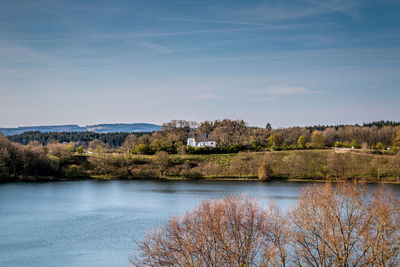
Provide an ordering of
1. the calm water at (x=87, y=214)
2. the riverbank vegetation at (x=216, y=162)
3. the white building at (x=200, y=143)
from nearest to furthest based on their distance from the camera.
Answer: the calm water at (x=87, y=214) → the riverbank vegetation at (x=216, y=162) → the white building at (x=200, y=143)

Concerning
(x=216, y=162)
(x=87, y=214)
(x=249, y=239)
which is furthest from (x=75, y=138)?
(x=249, y=239)

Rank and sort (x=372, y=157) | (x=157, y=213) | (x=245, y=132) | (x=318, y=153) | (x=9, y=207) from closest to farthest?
(x=157, y=213)
(x=9, y=207)
(x=372, y=157)
(x=318, y=153)
(x=245, y=132)

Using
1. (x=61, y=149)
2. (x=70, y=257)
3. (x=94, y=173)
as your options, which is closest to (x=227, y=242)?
(x=70, y=257)

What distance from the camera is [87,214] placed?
35938 millimetres

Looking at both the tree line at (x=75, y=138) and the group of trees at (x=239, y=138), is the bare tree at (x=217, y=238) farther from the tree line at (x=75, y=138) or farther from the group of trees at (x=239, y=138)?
the tree line at (x=75, y=138)

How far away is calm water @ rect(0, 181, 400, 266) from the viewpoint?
936 inches

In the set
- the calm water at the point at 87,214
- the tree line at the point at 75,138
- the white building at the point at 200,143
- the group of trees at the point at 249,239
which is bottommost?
the calm water at the point at 87,214

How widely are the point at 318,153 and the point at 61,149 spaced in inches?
1868

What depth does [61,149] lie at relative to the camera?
2876 inches

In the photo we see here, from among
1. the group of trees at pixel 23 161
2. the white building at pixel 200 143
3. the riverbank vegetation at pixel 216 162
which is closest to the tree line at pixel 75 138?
the white building at pixel 200 143

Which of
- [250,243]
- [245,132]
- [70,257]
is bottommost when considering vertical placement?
[70,257]

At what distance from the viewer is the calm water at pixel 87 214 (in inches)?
936

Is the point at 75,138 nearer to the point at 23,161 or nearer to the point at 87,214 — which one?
the point at 23,161

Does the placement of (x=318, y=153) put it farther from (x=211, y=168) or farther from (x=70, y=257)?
(x=70, y=257)
